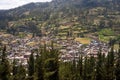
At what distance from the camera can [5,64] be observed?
40.0m

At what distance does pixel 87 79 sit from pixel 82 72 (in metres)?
4.62

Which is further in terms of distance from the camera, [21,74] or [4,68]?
[21,74]

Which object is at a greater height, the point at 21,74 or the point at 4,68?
the point at 4,68

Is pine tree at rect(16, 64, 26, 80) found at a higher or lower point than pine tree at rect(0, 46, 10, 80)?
lower

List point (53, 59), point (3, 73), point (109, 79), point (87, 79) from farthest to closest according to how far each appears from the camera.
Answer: point (87, 79) → point (109, 79) → point (53, 59) → point (3, 73)

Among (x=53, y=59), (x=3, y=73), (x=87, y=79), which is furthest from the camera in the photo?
(x=87, y=79)

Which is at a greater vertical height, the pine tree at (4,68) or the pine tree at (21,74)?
the pine tree at (4,68)

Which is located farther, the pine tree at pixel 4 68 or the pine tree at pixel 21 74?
the pine tree at pixel 21 74

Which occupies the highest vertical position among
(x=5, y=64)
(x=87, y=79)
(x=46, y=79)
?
(x=5, y=64)

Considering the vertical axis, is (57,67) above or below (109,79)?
above

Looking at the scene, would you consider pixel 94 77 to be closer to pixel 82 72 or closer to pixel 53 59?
pixel 82 72

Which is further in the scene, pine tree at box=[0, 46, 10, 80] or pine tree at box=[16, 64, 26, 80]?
pine tree at box=[16, 64, 26, 80]

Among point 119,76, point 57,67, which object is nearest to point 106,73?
point 119,76

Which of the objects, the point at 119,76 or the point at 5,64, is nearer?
the point at 5,64
